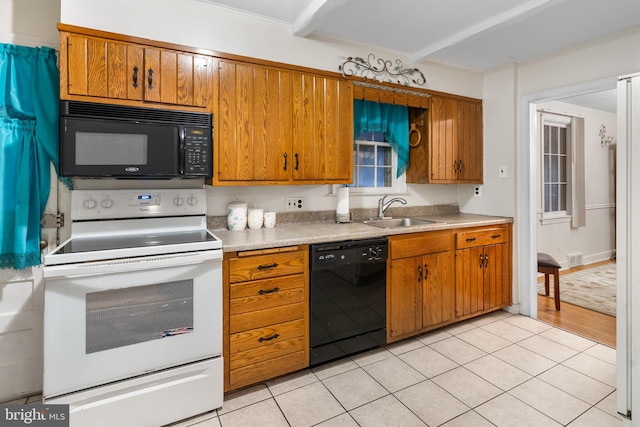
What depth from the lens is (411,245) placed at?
265 cm

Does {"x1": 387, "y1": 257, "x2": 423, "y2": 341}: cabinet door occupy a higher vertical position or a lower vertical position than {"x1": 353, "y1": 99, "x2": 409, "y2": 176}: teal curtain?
lower

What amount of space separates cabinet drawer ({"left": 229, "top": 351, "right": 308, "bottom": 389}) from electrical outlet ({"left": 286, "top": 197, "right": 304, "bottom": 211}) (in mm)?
1157

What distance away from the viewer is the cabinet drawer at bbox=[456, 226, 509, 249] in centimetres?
296

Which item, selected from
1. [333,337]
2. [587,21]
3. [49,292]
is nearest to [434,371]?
[333,337]

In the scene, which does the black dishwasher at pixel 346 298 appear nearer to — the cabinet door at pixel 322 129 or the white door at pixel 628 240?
the cabinet door at pixel 322 129

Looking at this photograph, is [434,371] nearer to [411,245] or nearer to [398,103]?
[411,245]

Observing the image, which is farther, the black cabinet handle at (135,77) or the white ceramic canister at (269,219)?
the white ceramic canister at (269,219)

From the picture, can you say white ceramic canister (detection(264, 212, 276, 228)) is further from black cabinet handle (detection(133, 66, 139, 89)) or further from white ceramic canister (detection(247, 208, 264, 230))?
black cabinet handle (detection(133, 66, 139, 89))

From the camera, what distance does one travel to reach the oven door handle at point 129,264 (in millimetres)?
1545

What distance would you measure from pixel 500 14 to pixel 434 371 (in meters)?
2.59

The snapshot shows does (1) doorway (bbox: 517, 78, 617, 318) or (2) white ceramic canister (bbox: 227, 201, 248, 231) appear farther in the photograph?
(1) doorway (bbox: 517, 78, 617, 318)

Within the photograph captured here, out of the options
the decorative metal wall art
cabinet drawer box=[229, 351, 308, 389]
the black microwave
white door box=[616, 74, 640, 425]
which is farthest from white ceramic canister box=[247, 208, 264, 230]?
white door box=[616, 74, 640, 425]

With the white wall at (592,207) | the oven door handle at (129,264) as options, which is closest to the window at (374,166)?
the oven door handle at (129,264)

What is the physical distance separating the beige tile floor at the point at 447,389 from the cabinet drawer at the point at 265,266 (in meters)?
0.73
